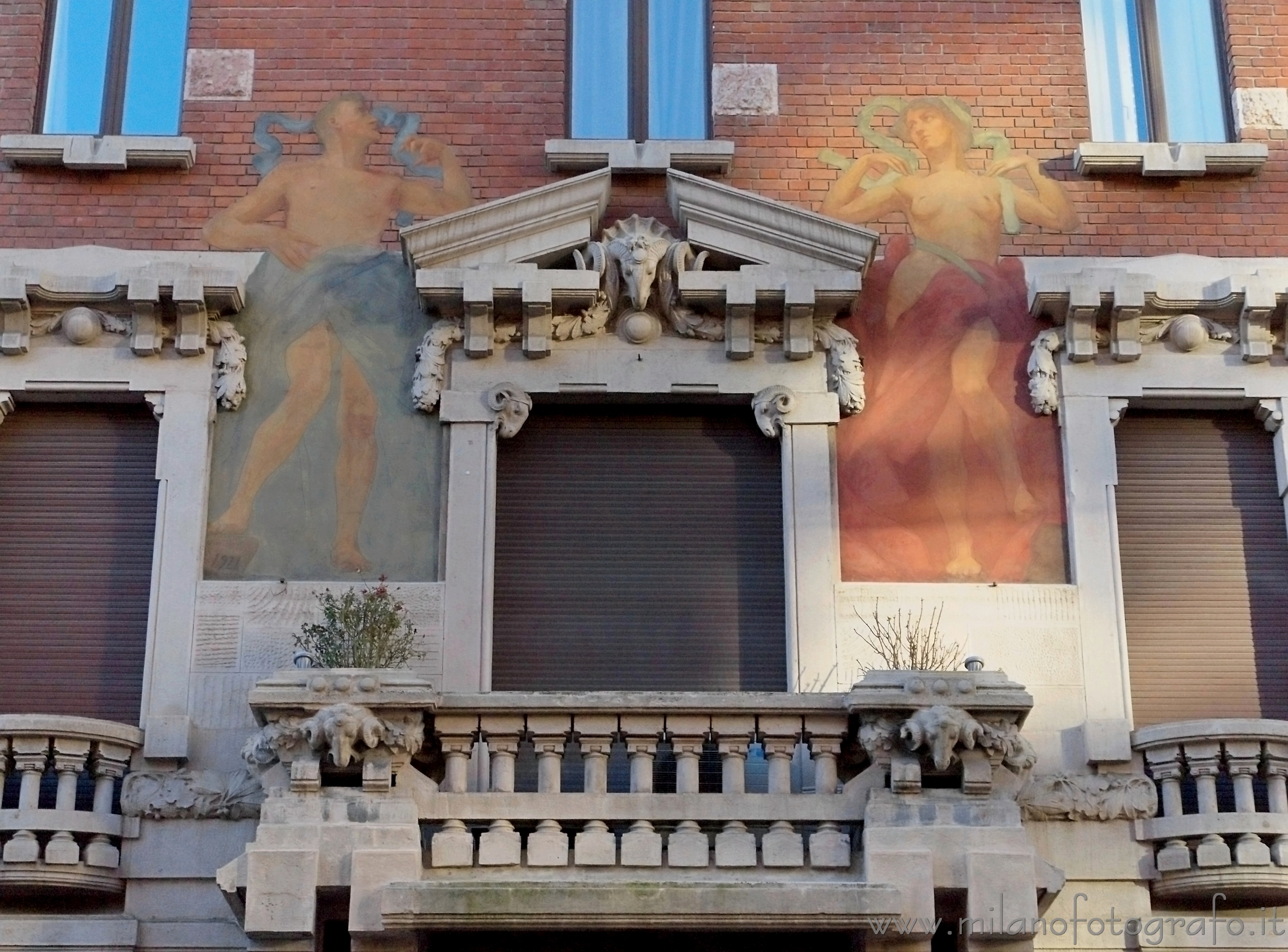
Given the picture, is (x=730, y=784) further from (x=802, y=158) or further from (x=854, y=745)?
(x=802, y=158)

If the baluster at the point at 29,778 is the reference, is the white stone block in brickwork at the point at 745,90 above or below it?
above

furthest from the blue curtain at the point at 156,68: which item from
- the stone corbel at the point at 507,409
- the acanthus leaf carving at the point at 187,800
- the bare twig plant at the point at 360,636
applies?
the acanthus leaf carving at the point at 187,800

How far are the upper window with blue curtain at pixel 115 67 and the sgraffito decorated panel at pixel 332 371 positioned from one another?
0.90 metres

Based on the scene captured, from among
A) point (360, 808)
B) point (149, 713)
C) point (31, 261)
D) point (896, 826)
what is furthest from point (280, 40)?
point (896, 826)

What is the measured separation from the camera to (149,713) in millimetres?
14344

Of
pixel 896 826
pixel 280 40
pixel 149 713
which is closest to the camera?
pixel 896 826

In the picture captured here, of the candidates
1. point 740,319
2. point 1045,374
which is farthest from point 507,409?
point 1045,374

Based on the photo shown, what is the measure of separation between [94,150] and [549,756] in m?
6.03

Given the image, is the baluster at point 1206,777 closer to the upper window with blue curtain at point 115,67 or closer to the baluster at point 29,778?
the baluster at point 29,778

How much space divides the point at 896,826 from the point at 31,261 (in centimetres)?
754

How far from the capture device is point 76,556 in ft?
49.4

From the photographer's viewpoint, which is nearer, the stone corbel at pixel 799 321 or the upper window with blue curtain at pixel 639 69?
the stone corbel at pixel 799 321

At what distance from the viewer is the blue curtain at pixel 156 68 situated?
53.9 feet

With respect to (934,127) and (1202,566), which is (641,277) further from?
(1202,566)
